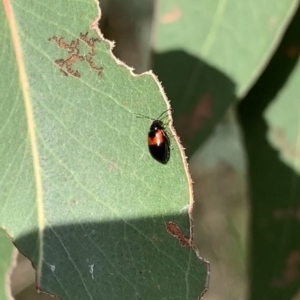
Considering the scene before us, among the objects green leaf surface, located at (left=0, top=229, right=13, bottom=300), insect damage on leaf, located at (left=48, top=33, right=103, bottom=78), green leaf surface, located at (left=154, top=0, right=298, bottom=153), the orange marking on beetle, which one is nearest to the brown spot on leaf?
the orange marking on beetle

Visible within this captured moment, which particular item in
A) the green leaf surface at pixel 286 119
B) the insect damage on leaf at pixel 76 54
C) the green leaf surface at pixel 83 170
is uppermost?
the green leaf surface at pixel 286 119

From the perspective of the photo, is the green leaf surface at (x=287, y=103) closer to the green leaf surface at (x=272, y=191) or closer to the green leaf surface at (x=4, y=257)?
the green leaf surface at (x=272, y=191)

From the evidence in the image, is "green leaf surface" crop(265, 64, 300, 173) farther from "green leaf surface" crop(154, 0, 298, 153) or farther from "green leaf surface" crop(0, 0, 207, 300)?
"green leaf surface" crop(0, 0, 207, 300)

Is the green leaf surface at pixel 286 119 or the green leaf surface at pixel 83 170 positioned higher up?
the green leaf surface at pixel 286 119

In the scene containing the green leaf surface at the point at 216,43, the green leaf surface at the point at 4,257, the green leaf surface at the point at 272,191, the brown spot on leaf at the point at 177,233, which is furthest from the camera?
the green leaf surface at the point at 272,191

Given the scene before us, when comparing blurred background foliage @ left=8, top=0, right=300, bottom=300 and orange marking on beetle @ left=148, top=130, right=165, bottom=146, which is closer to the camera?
orange marking on beetle @ left=148, top=130, right=165, bottom=146

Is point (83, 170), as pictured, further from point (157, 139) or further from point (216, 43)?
point (216, 43)

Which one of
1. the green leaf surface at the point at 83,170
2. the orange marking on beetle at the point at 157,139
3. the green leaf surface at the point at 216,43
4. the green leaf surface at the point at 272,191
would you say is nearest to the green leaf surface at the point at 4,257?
the green leaf surface at the point at 83,170

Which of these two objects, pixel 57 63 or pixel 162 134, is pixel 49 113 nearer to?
pixel 57 63
